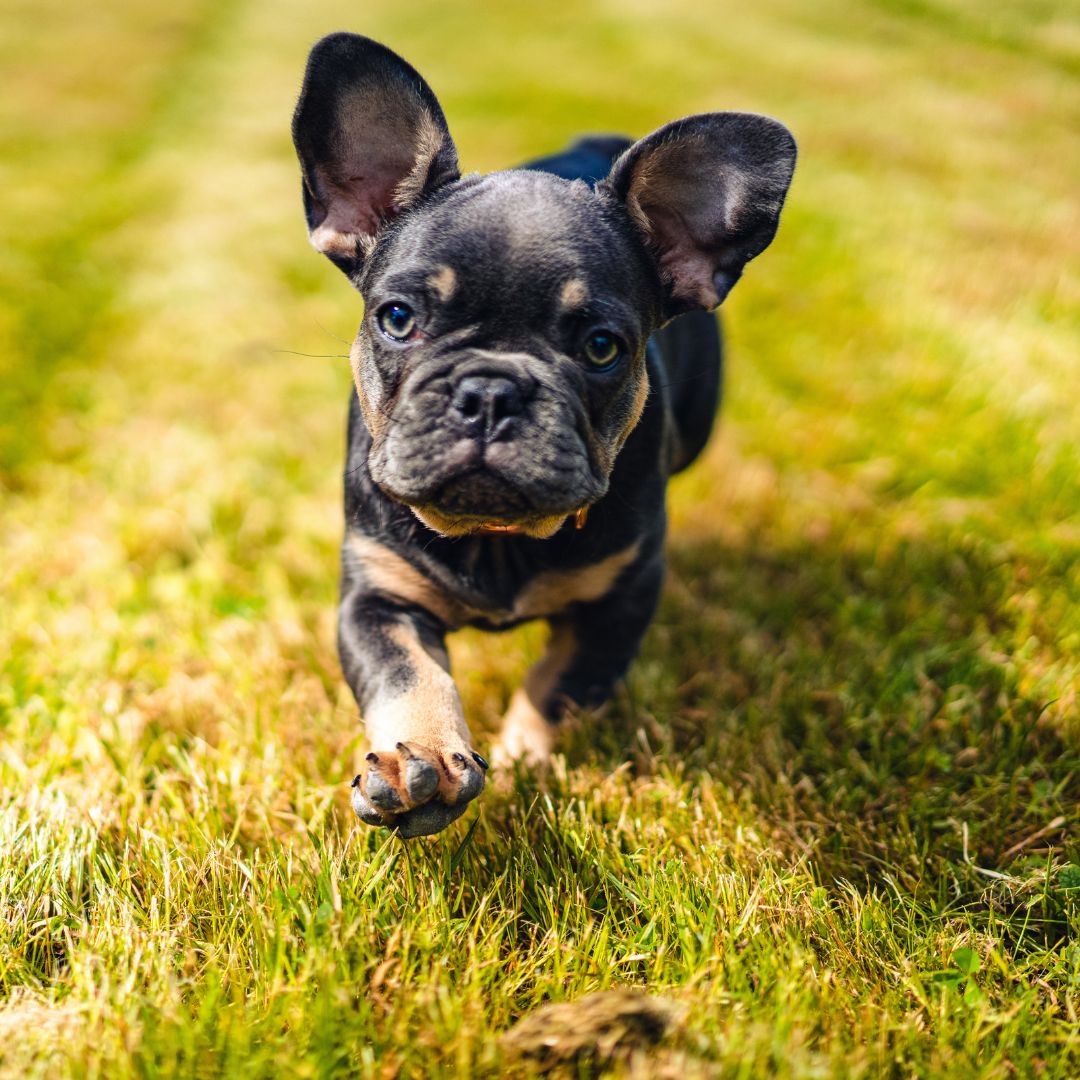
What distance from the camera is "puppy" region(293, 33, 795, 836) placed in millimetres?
2406

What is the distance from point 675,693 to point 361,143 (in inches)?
80.8

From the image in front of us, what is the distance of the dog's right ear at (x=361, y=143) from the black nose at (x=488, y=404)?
0.86 metres

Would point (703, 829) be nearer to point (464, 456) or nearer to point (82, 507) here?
point (464, 456)

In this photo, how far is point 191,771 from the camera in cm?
283

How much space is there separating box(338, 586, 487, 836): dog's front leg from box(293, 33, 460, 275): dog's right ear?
1.09m

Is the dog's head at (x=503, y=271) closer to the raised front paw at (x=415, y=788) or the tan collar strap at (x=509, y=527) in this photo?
the tan collar strap at (x=509, y=527)

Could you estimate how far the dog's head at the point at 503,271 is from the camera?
2412 mm

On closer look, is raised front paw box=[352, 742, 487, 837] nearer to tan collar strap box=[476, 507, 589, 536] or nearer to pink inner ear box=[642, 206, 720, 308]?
tan collar strap box=[476, 507, 589, 536]

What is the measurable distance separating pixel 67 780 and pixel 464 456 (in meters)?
1.50

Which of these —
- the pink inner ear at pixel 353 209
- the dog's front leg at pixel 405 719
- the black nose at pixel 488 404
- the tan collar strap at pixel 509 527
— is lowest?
the dog's front leg at pixel 405 719

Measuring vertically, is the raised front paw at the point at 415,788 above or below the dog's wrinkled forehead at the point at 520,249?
below

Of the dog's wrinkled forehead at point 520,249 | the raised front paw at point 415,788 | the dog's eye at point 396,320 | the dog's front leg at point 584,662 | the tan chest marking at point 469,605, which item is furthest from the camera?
the dog's front leg at point 584,662

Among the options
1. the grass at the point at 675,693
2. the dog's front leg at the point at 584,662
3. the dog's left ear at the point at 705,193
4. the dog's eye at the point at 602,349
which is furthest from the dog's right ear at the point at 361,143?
the grass at the point at 675,693

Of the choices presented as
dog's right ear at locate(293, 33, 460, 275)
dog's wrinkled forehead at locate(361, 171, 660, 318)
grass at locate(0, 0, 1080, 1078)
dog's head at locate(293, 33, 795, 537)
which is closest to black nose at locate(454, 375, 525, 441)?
dog's head at locate(293, 33, 795, 537)
